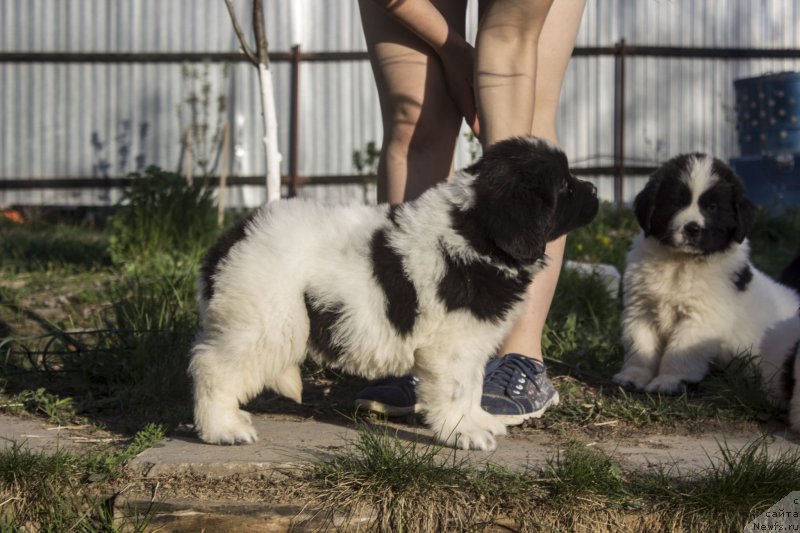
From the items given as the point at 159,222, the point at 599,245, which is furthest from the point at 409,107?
the point at 599,245

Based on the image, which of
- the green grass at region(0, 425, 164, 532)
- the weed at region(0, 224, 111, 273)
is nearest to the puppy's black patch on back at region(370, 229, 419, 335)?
the green grass at region(0, 425, 164, 532)

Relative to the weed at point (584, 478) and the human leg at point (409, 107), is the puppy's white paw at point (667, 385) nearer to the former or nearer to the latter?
the human leg at point (409, 107)

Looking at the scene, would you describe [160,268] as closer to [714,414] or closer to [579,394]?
[579,394]

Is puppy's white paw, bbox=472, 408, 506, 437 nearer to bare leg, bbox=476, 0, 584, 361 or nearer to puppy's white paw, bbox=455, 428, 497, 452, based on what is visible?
puppy's white paw, bbox=455, 428, 497, 452

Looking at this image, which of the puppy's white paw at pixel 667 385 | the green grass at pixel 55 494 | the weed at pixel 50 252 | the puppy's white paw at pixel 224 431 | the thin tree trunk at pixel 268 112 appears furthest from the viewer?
the weed at pixel 50 252

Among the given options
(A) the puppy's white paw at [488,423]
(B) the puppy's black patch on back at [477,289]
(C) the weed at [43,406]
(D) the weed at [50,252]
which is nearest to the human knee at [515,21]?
(B) the puppy's black patch on back at [477,289]

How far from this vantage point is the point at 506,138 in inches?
133

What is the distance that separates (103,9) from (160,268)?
311 inches

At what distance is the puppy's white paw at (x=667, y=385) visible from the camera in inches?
157

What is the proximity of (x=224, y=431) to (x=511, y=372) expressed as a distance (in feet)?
3.69

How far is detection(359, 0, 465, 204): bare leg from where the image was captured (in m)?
3.72

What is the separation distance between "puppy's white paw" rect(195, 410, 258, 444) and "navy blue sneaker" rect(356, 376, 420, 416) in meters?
0.56

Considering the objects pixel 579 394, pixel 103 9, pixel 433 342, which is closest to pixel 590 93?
pixel 103 9

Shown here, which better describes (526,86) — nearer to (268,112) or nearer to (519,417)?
(519,417)
